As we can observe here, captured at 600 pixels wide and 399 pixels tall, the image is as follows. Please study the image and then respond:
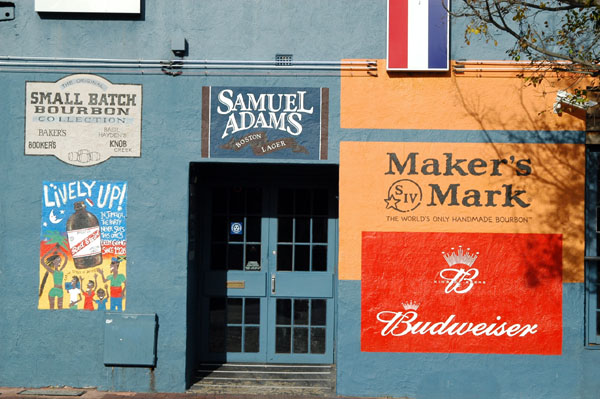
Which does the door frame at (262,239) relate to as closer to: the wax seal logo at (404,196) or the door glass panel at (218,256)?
the door glass panel at (218,256)

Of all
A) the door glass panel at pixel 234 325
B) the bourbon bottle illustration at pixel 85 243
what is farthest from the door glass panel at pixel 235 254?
the bourbon bottle illustration at pixel 85 243

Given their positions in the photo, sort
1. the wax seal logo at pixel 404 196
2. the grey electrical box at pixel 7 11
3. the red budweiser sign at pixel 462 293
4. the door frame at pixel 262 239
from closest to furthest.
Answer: the red budweiser sign at pixel 462 293
the wax seal logo at pixel 404 196
the grey electrical box at pixel 7 11
the door frame at pixel 262 239

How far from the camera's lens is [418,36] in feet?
25.3

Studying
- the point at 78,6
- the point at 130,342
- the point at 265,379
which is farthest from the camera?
the point at 265,379

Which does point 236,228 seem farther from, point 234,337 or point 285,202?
point 234,337

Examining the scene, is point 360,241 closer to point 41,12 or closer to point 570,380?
point 570,380

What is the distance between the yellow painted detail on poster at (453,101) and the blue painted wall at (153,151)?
0.16 metres

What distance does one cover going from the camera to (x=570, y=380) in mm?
7613

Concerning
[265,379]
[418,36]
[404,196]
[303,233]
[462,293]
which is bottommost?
[265,379]

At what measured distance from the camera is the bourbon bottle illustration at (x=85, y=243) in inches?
310

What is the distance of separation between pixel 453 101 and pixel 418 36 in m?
0.97

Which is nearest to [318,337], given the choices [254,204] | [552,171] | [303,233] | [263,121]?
[303,233]

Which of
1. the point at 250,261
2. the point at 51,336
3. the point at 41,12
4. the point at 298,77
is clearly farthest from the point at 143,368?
the point at 41,12

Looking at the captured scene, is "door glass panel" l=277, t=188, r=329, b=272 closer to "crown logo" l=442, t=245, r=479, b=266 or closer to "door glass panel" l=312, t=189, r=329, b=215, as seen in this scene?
"door glass panel" l=312, t=189, r=329, b=215
